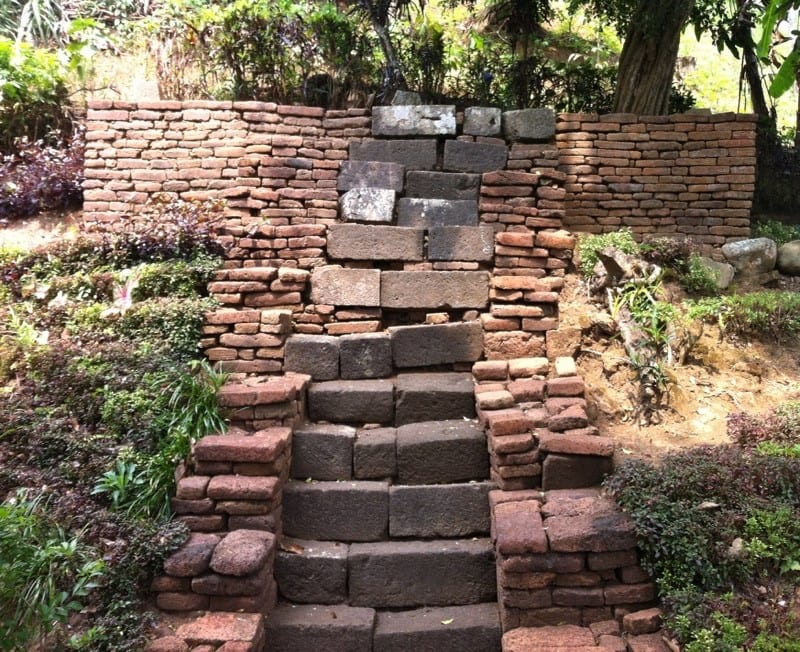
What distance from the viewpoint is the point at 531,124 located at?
601 cm

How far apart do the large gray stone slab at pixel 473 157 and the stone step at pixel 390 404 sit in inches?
90.2

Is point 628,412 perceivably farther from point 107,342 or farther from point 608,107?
point 608,107

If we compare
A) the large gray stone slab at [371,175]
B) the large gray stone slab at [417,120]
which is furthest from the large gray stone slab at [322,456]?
the large gray stone slab at [417,120]

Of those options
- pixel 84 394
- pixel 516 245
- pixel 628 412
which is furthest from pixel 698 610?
pixel 84 394

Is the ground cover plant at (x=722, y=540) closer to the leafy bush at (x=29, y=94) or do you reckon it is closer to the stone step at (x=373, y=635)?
the stone step at (x=373, y=635)

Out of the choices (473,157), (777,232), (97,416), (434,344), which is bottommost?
(97,416)

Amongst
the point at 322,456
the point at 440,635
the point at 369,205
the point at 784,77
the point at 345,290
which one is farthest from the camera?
the point at 784,77

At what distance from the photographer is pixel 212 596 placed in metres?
3.47

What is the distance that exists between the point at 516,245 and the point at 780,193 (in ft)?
14.9

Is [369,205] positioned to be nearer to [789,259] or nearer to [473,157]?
[473,157]

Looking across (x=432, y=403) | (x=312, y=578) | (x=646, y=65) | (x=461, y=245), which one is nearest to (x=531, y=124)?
(x=461, y=245)

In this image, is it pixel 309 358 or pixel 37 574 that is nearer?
pixel 37 574

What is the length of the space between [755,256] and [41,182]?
23.5 ft

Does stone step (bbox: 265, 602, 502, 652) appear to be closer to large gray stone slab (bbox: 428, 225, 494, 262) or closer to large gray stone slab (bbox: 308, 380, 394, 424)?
large gray stone slab (bbox: 308, 380, 394, 424)
